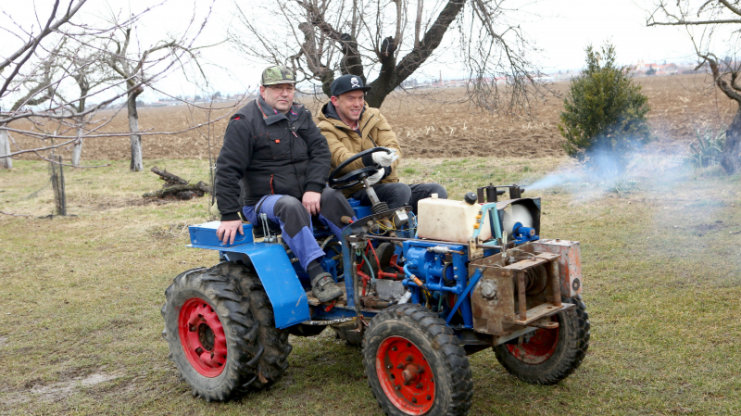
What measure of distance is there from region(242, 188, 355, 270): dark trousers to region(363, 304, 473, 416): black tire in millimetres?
720

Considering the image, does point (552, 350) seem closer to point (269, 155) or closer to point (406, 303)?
point (406, 303)

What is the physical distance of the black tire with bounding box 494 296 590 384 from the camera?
407 centimetres

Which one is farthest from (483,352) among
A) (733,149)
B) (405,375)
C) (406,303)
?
(733,149)

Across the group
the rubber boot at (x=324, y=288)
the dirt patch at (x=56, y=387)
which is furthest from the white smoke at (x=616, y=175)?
the dirt patch at (x=56, y=387)

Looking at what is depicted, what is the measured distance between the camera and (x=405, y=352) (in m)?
3.77

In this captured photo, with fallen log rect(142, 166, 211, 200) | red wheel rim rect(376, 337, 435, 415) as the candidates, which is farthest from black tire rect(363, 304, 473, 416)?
fallen log rect(142, 166, 211, 200)

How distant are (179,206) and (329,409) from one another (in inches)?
382

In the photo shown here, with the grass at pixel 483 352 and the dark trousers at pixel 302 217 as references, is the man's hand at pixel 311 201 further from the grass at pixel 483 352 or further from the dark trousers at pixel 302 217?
the grass at pixel 483 352

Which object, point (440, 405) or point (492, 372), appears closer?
point (440, 405)

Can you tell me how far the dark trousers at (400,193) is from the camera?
4.72m

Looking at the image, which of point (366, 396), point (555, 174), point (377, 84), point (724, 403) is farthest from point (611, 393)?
point (555, 174)

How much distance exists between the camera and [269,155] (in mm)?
4586

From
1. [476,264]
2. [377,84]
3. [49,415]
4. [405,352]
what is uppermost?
[377,84]

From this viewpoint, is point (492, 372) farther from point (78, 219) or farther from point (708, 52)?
point (78, 219)
